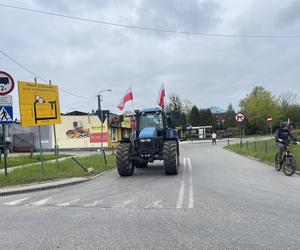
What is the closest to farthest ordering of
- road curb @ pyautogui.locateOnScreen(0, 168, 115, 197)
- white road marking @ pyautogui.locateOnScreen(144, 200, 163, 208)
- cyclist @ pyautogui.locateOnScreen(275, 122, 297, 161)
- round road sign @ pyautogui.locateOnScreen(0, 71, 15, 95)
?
white road marking @ pyautogui.locateOnScreen(144, 200, 163, 208)
road curb @ pyautogui.locateOnScreen(0, 168, 115, 197)
round road sign @ pyautogui.locateOnScreen(0, 71, 15, 95)
cyclist @ pyautogui.locateOnScreen(275, 122, 297, 161)

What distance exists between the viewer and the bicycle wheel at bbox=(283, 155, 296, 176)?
13987 millimetres

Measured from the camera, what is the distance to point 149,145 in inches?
601

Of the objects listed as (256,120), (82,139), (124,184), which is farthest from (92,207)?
(256,120)

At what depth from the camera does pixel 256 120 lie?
9175 cm

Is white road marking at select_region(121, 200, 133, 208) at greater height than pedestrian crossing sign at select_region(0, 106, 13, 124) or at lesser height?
lesser

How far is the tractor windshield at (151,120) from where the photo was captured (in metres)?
16.6

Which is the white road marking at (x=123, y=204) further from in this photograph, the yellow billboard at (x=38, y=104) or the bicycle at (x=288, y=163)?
the yellow billboard at (x=38, y=104)

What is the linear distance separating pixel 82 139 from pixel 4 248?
44.0m

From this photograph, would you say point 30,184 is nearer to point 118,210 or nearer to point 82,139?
point 118,210

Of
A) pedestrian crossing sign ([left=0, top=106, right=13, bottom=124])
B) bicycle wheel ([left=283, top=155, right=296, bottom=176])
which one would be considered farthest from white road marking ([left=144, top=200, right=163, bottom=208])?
pedestrian crossing sign ([left=0, top=106, right=13, bottom=124])

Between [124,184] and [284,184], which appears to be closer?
[284,184]

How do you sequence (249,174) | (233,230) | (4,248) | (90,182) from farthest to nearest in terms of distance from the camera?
(249,174), (90,182), (233,230), (4,248)

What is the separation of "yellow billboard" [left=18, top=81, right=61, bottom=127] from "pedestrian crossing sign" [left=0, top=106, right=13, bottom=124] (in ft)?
5.15

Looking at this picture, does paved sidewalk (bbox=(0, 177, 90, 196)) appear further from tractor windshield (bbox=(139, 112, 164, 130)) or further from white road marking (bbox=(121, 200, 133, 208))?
tractor windshield (bbox=(139, 112, 164, 130))
